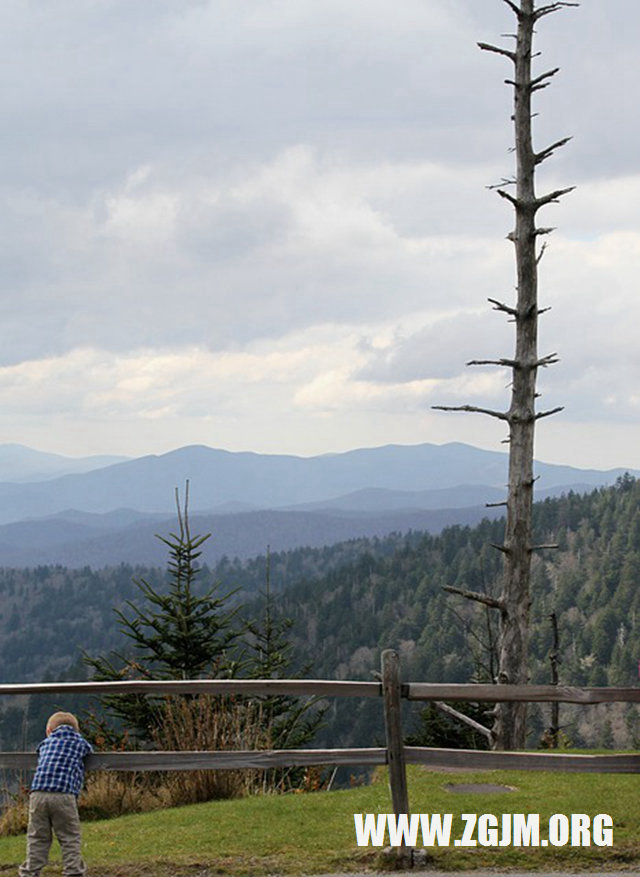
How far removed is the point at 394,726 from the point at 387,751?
216mm

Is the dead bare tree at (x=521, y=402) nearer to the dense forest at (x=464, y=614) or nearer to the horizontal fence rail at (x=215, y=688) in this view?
the horizontal fence rail at (x=215, y=688)

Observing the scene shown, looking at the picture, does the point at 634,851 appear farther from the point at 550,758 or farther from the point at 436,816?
the point at 436,816

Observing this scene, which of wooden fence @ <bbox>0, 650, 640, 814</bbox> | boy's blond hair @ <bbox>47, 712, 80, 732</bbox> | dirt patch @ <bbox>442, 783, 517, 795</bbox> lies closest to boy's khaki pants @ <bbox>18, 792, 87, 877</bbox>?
boy's blond hair @ <bbox>47, 712, 80, 732</bbox>

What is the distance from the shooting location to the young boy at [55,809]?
7215mm

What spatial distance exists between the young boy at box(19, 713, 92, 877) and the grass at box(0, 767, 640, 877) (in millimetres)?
822

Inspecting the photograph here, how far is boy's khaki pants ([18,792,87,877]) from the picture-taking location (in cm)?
720

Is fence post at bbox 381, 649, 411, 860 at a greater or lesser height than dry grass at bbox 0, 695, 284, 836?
greater

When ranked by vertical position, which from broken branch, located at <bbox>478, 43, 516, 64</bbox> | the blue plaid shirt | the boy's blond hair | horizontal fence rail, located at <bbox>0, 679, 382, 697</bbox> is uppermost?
broken branch, located at <bbox>478, 43, 516, 64</bbox>

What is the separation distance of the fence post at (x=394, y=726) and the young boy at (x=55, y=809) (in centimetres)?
229

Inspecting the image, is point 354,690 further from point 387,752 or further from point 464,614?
point 464,614

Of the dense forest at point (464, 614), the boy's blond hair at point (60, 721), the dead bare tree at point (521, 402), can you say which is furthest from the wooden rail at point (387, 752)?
the dense forest at point (464, 614)

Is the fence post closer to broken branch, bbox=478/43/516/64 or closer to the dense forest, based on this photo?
broken branch, bbox=478/43/516/64

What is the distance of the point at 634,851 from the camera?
8094 millimetres

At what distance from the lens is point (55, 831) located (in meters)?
7.23
